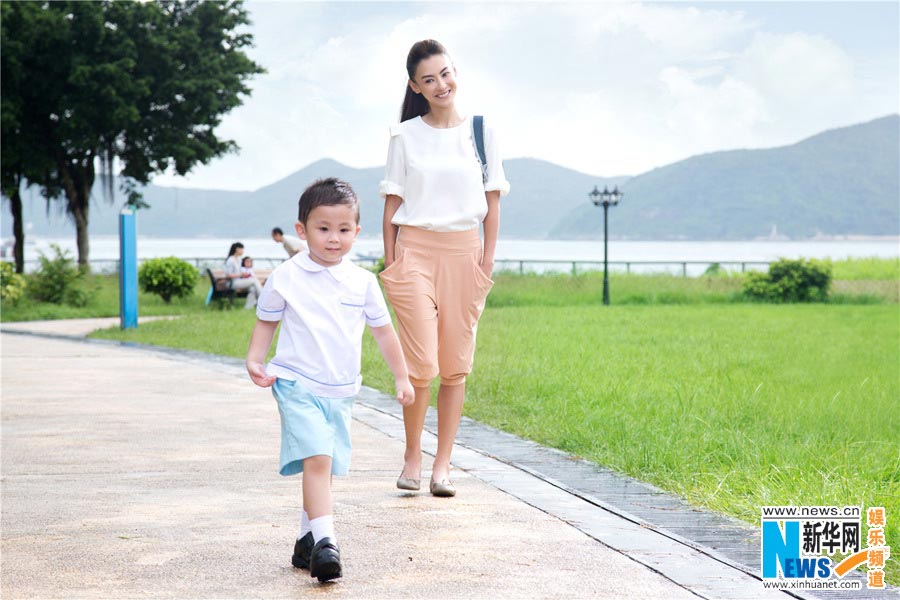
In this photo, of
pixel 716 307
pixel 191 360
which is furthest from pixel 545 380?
pixel 716 307

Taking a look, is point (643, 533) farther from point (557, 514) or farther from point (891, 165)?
point (891, 165)

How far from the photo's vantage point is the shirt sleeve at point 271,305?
12.6ft

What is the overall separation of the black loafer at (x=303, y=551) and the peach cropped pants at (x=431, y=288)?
1.32 m

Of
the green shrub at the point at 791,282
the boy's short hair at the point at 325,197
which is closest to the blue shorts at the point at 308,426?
the boy's short hair at the point at 325,197

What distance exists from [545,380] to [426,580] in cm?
609

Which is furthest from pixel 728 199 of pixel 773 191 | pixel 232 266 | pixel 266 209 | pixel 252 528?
pixel 252 528

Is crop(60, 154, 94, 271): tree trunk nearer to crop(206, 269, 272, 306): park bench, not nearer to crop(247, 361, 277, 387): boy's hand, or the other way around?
crop(206, 269, 272, 306): park bench

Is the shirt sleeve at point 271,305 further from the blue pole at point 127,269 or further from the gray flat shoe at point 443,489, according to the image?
the blue pole at point 127,269

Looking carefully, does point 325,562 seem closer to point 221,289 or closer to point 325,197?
point 325,197

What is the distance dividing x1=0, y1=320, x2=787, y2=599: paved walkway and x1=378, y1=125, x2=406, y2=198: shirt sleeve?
136 centimetres

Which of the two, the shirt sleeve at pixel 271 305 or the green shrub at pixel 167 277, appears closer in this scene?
the shirt sleeve at pixel 271 305

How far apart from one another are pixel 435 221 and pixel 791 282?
74.3ft

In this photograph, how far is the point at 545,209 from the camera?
596 feet

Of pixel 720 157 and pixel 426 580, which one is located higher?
pixel 720 157
